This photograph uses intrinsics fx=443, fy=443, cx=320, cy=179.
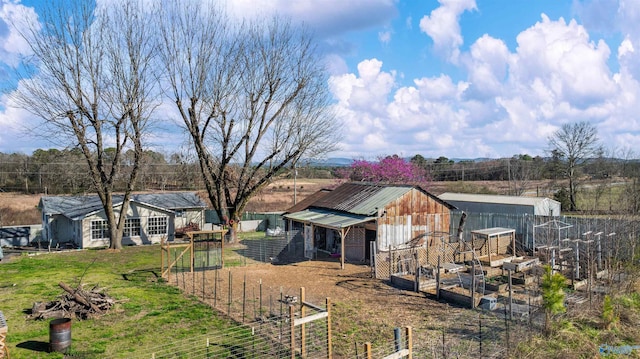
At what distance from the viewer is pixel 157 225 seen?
31375 millimetres

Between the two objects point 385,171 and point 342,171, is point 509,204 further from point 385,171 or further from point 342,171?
point 342,171

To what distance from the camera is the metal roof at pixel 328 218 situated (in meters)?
21.2

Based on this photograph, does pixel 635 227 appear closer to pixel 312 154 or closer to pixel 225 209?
pixel 312 154

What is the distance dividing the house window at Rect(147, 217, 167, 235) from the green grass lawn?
24.9 ft

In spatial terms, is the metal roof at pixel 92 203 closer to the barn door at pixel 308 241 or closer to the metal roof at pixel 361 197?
the barn door at pixel 308 241

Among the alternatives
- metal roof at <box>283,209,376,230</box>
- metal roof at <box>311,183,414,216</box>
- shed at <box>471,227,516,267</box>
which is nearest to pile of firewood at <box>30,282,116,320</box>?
metal roof at <box>283,209,376,230</box>

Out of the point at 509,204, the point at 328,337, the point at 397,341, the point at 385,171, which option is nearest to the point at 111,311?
the point at 328,337

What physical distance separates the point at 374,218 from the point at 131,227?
17.9 m

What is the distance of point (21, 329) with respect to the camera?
482 inches

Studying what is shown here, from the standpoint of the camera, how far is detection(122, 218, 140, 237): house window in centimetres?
3007

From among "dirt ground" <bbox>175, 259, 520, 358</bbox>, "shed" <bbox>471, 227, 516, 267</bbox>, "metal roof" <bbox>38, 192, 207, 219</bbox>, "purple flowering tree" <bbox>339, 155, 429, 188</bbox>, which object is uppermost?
"purple flowering tree" <bbox>339, 155, 429, 188</bbox>

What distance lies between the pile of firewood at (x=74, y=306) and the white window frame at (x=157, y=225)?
17.4m

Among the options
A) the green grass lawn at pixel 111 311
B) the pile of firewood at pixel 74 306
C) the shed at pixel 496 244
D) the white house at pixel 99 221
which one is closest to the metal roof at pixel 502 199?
the shed at pixel 496 244

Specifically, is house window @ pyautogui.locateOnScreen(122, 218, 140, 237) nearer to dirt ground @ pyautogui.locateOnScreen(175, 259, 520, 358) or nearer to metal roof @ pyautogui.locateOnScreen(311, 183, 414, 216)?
dirt ground @ pyautogui.locateOnScreen(175, 259, 520, 358)
